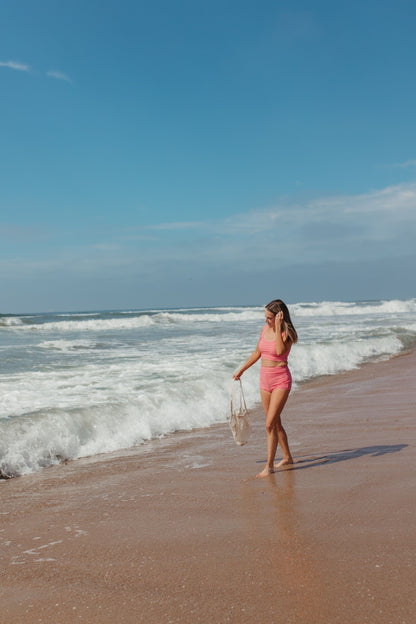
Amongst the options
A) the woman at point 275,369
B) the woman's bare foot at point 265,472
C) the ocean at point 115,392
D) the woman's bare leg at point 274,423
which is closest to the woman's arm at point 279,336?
the woman at point 275,369

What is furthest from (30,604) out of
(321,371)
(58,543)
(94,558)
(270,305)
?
(321,371)

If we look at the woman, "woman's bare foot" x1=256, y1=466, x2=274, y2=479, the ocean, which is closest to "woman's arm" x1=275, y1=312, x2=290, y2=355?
the woman

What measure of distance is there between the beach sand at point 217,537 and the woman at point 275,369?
315 mm

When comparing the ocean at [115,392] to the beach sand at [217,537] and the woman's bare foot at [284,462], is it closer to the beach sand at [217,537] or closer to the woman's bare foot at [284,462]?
the beach sand at [217,537]

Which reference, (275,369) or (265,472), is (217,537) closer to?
(265,472)

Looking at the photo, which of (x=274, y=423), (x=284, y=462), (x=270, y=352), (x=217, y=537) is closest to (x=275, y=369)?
(x=270, y=352)

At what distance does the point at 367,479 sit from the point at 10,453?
4.05 meters

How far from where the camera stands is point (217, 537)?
137 inches

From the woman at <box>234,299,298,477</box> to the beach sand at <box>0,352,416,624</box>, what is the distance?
0.31 meters

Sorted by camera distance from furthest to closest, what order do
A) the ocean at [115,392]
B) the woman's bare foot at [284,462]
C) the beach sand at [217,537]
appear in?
the ocean at [115,392] → the woman's bare foot at [284,462] → the beach sand at [217,537]

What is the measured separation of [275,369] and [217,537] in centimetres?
209

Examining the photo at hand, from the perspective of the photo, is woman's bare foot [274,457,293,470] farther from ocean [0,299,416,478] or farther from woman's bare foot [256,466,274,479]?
ocean [0,299,416,478]

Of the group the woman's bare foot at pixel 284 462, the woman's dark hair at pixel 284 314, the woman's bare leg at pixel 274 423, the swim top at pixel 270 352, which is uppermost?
the woman's dark hair at pixel 284 314

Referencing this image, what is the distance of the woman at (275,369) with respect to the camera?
5.09 meters
